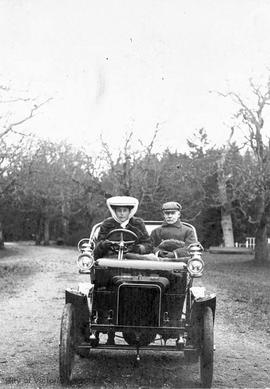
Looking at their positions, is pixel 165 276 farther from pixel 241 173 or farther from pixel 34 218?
pixel 34 218

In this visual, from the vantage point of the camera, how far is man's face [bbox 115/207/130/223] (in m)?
7.04

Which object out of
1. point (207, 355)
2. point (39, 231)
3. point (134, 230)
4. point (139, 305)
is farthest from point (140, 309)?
point (39, 231)

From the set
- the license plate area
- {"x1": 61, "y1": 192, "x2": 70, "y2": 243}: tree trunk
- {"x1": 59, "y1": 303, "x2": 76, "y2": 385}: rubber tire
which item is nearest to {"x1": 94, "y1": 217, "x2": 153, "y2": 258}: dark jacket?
the license plate area

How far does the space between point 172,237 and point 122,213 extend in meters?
0.81

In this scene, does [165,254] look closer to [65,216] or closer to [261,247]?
[261,247]

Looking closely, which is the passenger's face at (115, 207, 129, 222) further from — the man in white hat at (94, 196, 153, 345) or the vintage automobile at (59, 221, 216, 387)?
the vintage automobile at (59, 221, 216, 387)

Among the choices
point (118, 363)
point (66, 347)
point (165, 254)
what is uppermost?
point (165, 254)

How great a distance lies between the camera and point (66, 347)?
5.65m

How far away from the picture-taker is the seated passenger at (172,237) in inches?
273

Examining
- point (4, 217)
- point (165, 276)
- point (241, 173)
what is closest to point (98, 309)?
point (165, 276)

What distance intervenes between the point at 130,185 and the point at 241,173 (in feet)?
25.0

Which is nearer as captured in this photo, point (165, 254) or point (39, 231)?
point (165, 254)

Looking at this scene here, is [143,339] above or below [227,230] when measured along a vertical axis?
below

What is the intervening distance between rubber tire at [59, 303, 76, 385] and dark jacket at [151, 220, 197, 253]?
78.1 inches
